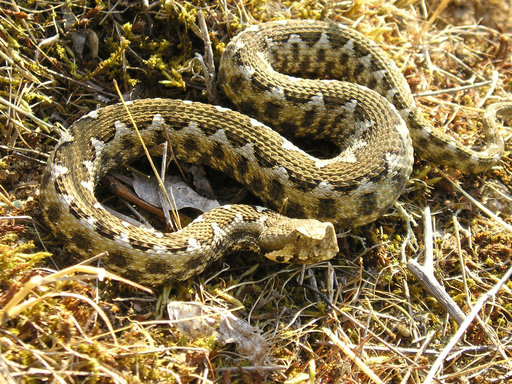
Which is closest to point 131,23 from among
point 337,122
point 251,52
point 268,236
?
point 251,52

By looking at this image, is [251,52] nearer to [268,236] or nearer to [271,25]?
[271,25]

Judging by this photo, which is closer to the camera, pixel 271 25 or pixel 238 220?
pixel 238 220

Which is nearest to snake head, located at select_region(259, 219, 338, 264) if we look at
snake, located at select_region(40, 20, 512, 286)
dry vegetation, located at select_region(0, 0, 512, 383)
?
snake, located at select_region(40, 20, 512, 286)

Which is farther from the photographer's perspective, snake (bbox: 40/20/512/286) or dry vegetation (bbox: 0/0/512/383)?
A: snake (bbox: 40/20/512/286)

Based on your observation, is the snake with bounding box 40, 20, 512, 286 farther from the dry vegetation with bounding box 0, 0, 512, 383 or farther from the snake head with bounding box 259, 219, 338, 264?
the dry vegetation with bounding box 0, 0, 512, 383

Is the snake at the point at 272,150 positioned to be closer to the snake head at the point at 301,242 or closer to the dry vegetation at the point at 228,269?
the snake head at the point at 301,242
